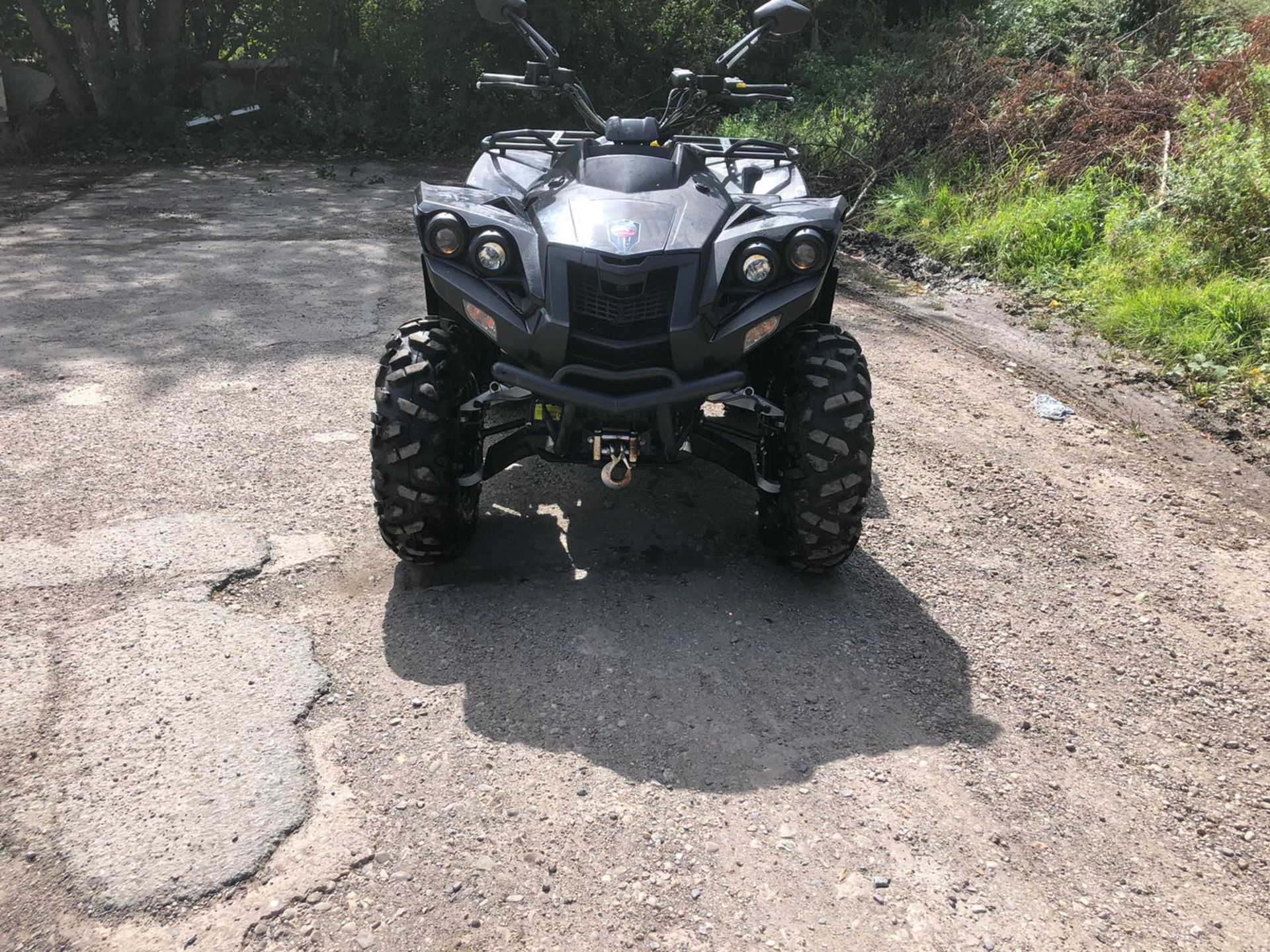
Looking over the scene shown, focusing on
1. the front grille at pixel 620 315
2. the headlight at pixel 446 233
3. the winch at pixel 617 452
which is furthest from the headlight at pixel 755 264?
the headlight at pixel 446 233

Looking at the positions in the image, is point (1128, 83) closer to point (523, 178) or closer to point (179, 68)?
point (523, 178)

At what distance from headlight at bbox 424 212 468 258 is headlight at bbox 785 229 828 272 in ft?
3.64

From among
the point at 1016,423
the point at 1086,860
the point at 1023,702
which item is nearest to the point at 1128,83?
the point at 1016,423

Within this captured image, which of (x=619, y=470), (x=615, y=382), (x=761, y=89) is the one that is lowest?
(x=619, y=470)

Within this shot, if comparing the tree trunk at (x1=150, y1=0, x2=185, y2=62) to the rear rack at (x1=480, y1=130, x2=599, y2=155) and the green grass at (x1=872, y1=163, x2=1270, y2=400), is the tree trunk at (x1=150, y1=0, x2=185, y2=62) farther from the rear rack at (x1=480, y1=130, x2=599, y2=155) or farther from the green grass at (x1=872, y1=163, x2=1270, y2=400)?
the rear rack at (x1=480, y1=130, x2=599, y2=155)

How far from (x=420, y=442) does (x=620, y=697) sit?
1107 millimetres

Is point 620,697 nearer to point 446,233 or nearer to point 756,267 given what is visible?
point 756,267

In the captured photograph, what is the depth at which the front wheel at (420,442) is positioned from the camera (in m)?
3.47

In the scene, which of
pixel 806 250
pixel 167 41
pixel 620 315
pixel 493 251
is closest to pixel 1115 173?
pixel 806 250

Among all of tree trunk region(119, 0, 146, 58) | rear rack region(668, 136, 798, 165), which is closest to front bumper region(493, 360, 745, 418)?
rear rack region(668, 136, 798, 165)

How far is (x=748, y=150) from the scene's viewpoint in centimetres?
442

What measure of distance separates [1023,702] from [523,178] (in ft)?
9.11

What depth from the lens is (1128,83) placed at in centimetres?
902

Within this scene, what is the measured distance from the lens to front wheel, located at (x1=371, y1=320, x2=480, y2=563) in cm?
347
